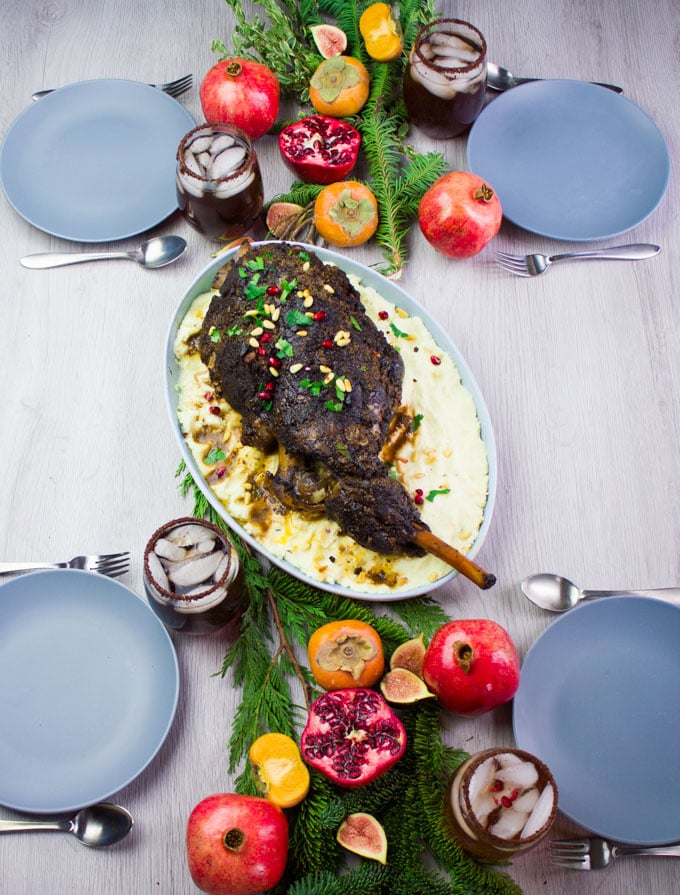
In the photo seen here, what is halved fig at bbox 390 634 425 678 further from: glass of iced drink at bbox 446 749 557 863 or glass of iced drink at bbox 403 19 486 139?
glass of iced drink at bbox 403 19 486 139

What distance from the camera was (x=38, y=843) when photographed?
260 cm

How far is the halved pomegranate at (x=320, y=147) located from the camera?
3.28 meters

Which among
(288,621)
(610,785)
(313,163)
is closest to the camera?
(610,785)

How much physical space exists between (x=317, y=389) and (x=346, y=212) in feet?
3.02

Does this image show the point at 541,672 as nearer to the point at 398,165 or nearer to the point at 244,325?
the point at 244,325

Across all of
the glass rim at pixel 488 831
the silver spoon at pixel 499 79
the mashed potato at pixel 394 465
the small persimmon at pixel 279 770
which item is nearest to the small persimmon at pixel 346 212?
the mashed potato at pixel 394 465

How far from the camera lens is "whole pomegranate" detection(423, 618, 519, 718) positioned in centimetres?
246

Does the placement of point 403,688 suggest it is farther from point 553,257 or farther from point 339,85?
point 339,85

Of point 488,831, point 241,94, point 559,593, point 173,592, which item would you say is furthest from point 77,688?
point 241,94

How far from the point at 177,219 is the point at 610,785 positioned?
2.64 metres

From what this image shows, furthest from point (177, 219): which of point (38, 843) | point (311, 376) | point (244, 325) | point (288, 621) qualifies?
point (38, 843)

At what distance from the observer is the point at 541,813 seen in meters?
2.21

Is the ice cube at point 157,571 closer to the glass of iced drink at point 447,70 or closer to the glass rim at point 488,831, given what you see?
the glass rim at point 488,831

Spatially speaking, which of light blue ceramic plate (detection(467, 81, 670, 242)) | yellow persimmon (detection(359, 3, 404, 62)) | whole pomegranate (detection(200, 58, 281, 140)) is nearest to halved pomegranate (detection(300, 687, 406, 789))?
light blue ceramic plate (detection(467, 81, 670, 242))
